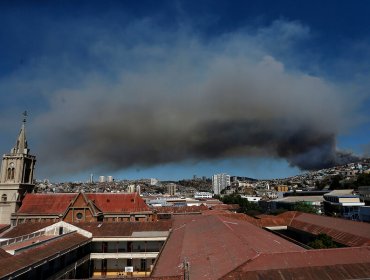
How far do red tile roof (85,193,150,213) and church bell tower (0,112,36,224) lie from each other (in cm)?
1193

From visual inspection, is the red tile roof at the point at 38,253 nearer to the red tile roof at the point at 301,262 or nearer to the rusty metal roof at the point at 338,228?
the red tile roof at the point at 301,262

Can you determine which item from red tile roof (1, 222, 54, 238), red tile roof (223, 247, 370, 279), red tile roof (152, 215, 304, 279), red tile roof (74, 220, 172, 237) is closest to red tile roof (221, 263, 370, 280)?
red tile roof (223, 247, 370, 279)

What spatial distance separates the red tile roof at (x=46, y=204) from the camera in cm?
5775

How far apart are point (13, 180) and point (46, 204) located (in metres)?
7.25

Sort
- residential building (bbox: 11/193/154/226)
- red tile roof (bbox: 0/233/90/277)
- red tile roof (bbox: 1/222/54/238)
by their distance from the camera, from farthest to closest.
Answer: residential building (bbox: 11/193/154/226)
red tile roof (bbox: 1/222/54/238)
red tile roof (bbox: 0/233/90/277)

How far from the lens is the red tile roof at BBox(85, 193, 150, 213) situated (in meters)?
60.3

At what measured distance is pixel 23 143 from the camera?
61125mm

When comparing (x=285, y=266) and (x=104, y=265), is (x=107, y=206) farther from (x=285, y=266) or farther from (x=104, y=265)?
(x=285, y=266)

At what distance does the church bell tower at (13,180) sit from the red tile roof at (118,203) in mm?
11933

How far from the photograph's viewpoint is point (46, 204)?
59219mm

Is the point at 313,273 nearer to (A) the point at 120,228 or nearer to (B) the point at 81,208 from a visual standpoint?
(A) the point at 120,228

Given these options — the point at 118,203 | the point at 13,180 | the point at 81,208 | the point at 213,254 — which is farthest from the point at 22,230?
the point at 213,254

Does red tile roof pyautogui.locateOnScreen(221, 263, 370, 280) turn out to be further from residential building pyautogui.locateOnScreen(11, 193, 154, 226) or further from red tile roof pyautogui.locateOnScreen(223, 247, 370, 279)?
residential building pyautogui.locateOnScreen(11, 193, 154, 226)

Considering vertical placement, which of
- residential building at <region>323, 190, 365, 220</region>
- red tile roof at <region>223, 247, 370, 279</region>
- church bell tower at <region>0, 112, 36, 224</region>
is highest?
church bell tower at <region>0, 112, 36, 224</region>
